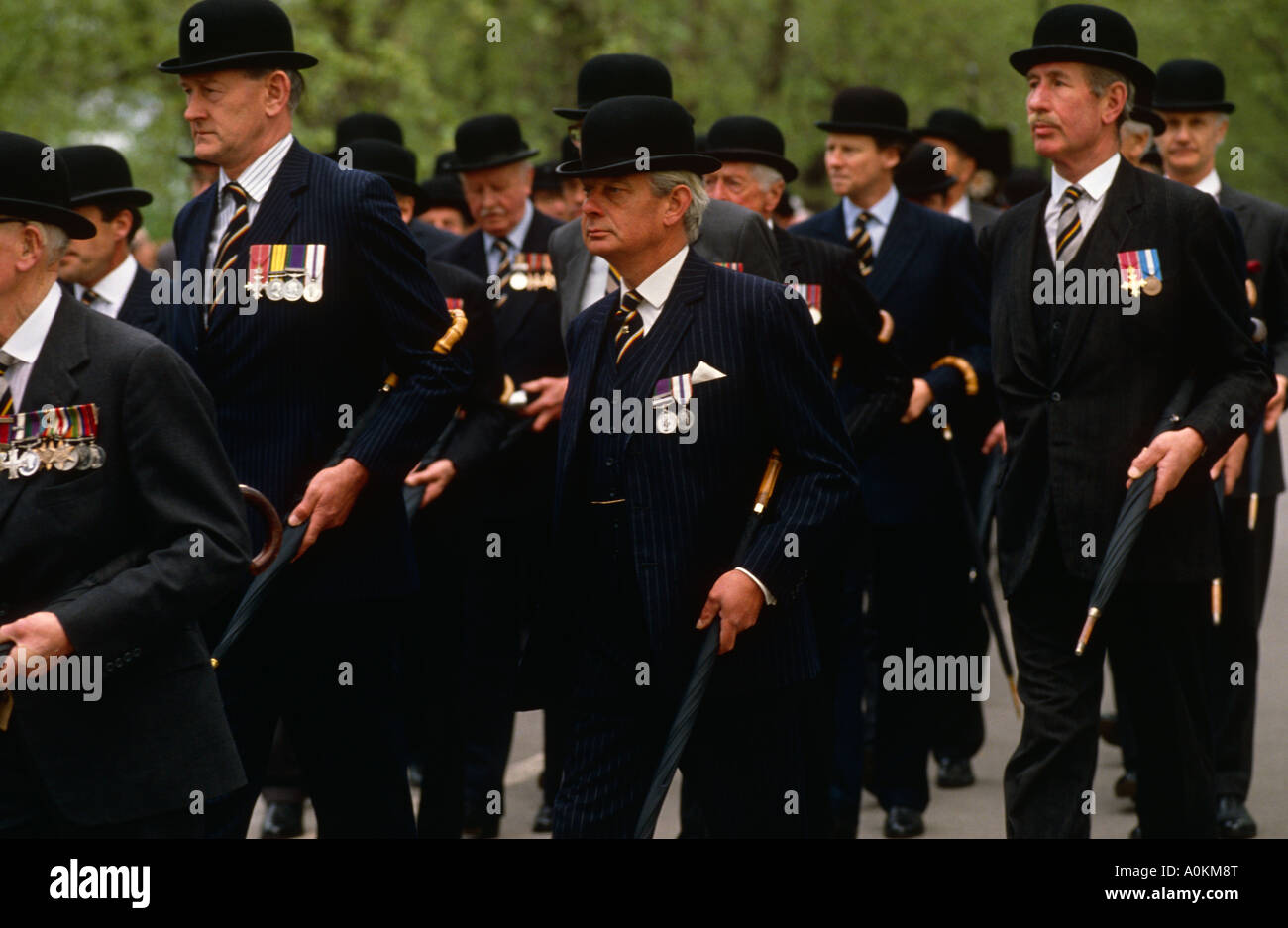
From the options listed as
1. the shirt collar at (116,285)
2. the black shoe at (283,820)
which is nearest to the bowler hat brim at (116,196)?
the shirt collar at (116,285)

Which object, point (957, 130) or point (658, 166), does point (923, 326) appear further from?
point (957, 130)

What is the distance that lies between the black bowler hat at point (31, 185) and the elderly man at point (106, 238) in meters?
3.00

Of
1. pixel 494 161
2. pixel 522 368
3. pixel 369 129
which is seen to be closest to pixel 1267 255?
pixel 522 368

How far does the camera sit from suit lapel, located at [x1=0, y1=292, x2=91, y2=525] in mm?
4266

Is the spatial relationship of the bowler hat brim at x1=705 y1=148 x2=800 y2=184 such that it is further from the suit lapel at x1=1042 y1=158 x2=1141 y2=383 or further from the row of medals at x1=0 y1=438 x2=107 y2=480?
the row of medals at x1=0 y1=438 x2=107 y2=480

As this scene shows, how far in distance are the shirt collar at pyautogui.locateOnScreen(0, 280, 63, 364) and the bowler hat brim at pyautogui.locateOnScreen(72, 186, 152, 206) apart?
3466 mm

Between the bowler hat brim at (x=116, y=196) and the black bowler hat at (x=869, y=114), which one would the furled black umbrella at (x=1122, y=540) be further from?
the bowler hat brim at (x=116, y=196)

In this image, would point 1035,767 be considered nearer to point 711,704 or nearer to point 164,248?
point 711,704

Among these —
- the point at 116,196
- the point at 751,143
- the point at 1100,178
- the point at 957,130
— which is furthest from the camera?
the point at 957,130

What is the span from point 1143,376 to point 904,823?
8.26 ft

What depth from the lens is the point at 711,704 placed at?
197 inches

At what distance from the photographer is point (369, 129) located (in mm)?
9352

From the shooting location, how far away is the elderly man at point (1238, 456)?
7.65m

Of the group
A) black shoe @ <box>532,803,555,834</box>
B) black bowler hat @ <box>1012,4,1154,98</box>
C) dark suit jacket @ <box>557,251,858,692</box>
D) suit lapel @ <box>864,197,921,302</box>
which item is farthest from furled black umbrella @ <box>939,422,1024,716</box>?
dark suit jacket @ <box>557,251,858,692</box>
